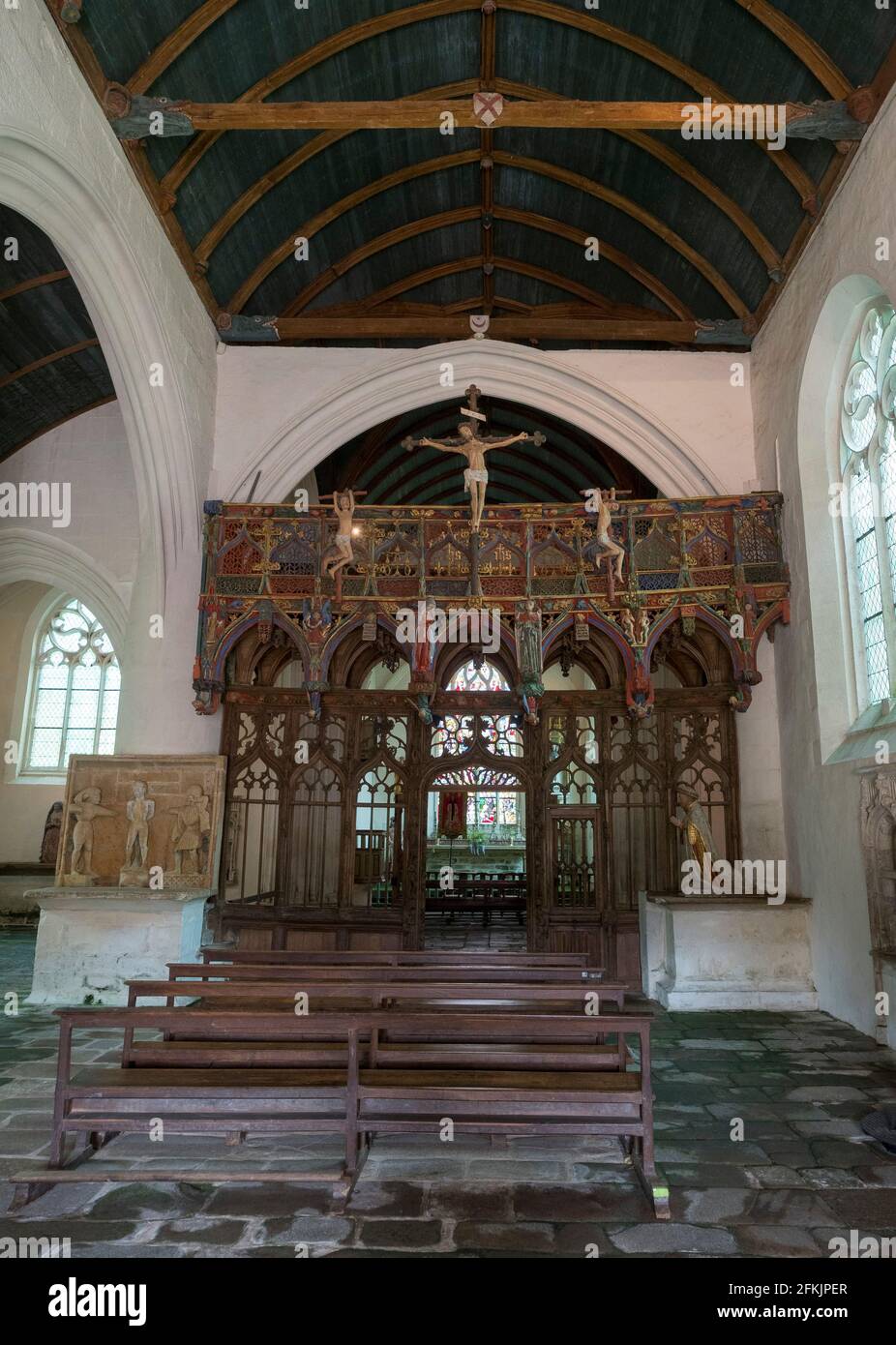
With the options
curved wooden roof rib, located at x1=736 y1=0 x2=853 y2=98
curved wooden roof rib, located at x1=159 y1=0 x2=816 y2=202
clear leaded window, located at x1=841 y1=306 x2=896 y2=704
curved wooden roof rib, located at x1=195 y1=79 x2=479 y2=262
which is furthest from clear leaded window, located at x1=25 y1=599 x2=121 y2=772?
curved wooden roof rib, located at x1=736 y1=0 x2=853 y2=98

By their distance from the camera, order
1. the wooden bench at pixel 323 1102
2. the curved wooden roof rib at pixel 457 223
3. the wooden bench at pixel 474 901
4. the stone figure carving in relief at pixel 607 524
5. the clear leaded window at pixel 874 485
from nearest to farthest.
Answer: the wooden bench at pixel 323 1102 < the clear leaded window at pixel 874 485 < the stone figure carving in relief at pixel 607 524 < the curved wooden roof rib at pixel 457 223 < the wooden bench at pixel 474 901

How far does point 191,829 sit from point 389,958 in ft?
10.9

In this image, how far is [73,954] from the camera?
296 inches

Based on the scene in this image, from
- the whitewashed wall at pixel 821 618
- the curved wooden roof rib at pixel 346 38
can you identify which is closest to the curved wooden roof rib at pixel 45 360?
the curved wooden roof rib at pixel 346 38

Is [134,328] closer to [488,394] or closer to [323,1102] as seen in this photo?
[488,394]

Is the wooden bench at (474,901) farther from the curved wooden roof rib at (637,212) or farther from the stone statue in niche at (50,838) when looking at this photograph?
the curved wooden roof rib at (637,212)

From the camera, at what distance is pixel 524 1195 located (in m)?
3.55

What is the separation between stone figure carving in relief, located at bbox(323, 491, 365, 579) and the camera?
28.3ft

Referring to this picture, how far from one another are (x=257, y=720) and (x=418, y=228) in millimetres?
5768

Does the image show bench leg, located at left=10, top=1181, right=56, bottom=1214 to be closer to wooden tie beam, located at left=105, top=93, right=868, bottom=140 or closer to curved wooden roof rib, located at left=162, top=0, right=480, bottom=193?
wooden tie beam, located at left=105, top=93, right=868, bottom=140

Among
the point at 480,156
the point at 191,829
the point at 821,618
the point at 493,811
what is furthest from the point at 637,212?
the point at 493,811

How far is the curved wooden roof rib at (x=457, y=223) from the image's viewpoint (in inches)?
399

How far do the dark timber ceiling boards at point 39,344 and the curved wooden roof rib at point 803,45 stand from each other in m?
6.25
